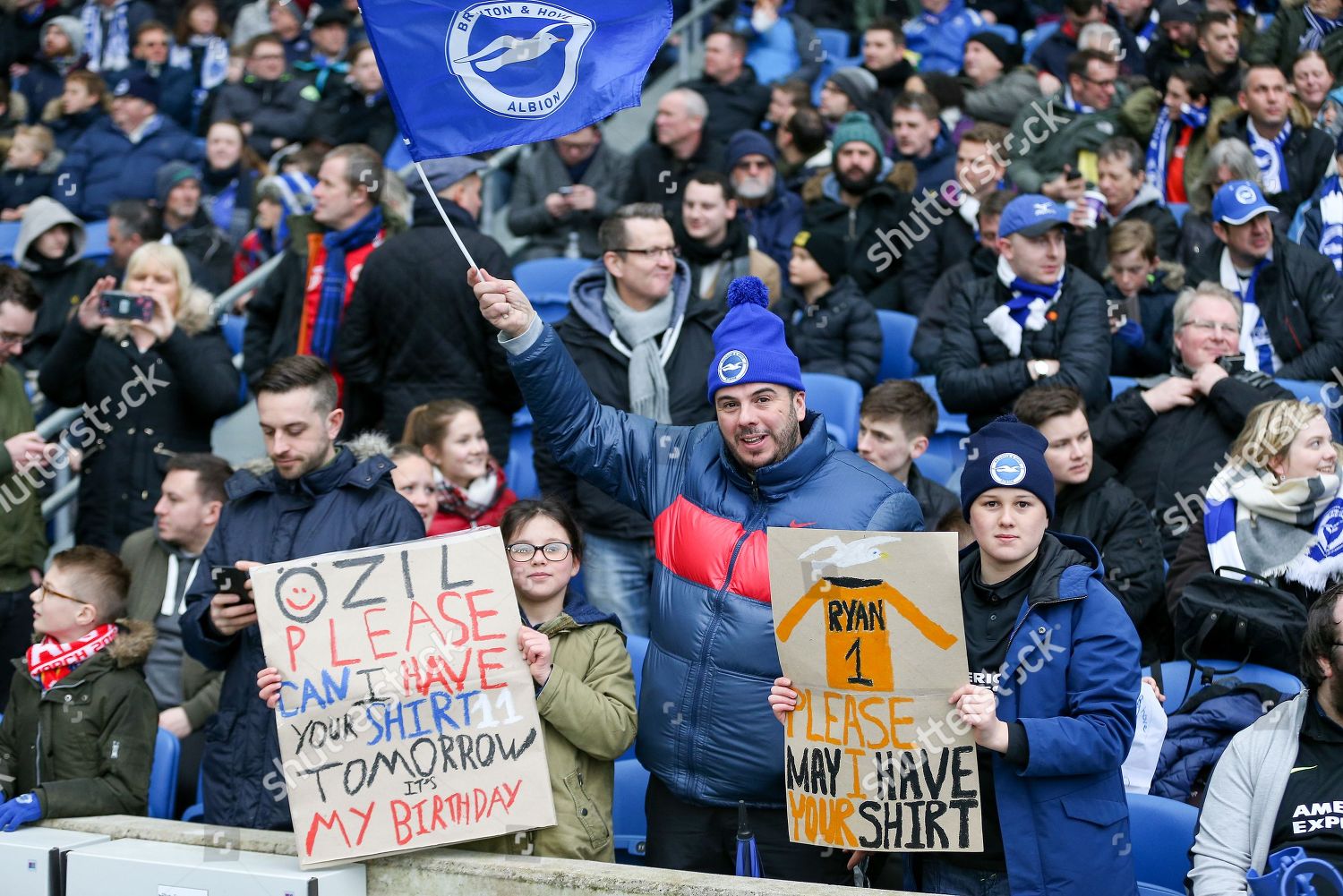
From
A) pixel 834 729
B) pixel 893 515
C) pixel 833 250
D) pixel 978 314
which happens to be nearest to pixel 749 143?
pixel 833 250

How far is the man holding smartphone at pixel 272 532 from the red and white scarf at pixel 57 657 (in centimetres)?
58

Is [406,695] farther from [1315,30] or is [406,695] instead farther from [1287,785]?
[1315,30]

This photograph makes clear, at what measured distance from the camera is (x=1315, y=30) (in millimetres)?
10422

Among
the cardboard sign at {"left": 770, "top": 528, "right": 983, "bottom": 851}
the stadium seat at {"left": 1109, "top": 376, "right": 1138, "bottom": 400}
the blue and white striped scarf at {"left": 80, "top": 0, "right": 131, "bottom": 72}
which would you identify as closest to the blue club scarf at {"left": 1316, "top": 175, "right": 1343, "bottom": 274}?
the stadium seat at {"left": 1109, "top": 376, "right": 1138, "bottom": 400}

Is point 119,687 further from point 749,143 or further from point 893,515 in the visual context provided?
point 749,143

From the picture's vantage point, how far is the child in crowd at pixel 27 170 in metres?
12.4

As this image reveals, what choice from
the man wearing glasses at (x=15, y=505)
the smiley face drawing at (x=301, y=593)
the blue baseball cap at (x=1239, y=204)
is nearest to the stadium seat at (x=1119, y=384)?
the blue baseball cap at (x=1239, y=204)

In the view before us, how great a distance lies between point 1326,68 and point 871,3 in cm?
548

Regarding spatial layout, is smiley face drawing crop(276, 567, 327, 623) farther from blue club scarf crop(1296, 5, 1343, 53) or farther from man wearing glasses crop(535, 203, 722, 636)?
blue club scarf crop(1296, 5, 1343, 53)

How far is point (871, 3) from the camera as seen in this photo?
1413 cm

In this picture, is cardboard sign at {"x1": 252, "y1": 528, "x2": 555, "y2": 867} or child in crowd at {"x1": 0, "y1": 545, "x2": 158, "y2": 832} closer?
cardboard sign at {"x1": 252, "y1": 528, "x2": 555, "y2": 867}

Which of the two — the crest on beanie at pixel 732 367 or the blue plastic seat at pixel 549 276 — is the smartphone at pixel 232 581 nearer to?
the crest on beanie at pixel 732 367

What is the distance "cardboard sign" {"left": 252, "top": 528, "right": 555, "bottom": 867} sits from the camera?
4004 millimetres

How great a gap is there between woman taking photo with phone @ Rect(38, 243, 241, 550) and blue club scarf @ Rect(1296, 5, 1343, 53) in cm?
737
